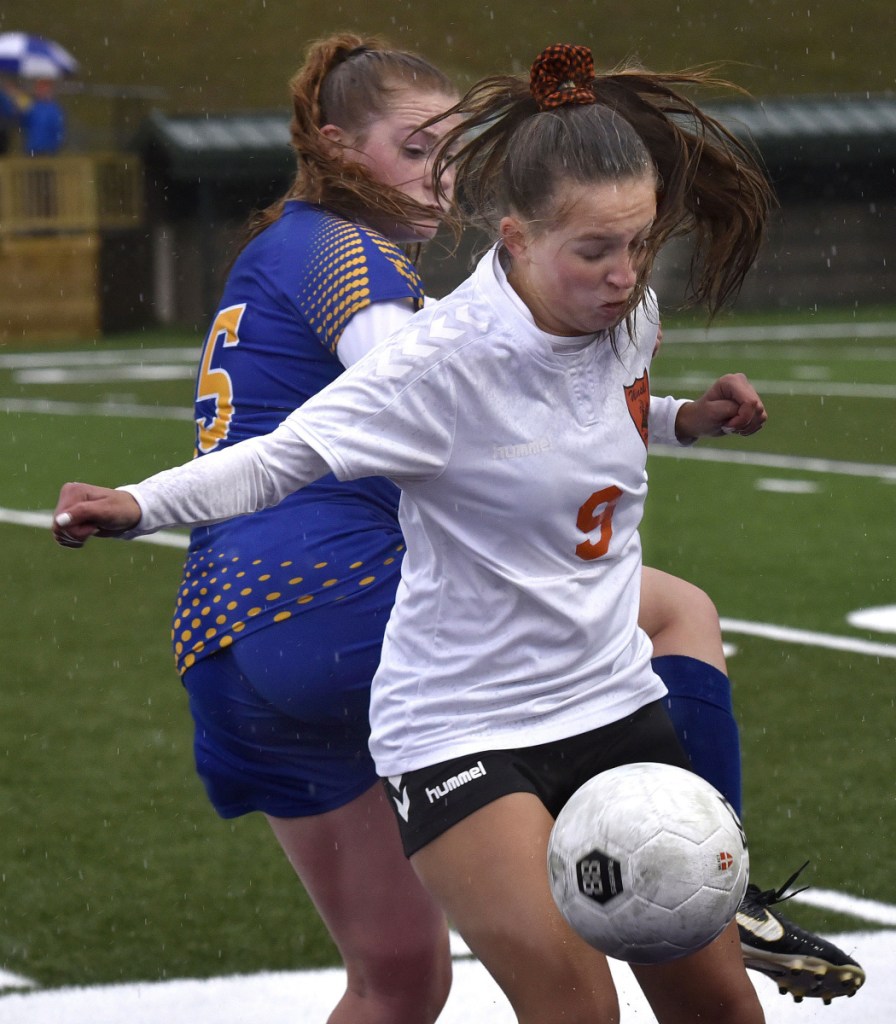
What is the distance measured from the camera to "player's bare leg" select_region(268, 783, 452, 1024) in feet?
11.3

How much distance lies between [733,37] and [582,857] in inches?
1658

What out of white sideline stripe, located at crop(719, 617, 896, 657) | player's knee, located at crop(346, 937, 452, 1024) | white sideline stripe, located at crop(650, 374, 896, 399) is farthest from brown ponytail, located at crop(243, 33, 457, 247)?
white sideline stripe, located at crop(650, 374, 896, 399)

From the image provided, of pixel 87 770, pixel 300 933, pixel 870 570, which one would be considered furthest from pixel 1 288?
pixel 300 933

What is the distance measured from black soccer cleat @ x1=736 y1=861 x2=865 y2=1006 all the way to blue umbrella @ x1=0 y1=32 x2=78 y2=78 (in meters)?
27.4

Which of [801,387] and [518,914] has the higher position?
[518,914]

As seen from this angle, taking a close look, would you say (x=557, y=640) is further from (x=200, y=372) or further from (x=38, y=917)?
(x=38, y=917)

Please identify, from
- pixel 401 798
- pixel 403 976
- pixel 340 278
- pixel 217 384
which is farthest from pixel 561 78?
pixel 403 976

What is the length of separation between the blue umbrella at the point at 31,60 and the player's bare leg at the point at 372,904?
27144 mm

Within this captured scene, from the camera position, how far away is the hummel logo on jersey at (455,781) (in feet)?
9.55

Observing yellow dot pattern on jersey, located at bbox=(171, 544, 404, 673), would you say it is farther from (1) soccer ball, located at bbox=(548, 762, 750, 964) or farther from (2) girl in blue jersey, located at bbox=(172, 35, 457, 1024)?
(1) soccer ball, located at bbox=(548, 762, 750, 964)

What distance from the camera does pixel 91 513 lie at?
8.49 feet

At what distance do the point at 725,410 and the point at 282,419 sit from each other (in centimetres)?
86

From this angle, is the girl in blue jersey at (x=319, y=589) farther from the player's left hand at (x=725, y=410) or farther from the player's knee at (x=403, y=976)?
the player's left hand at (x=725, y=410)

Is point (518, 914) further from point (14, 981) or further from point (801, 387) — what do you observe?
point (801, 387)
